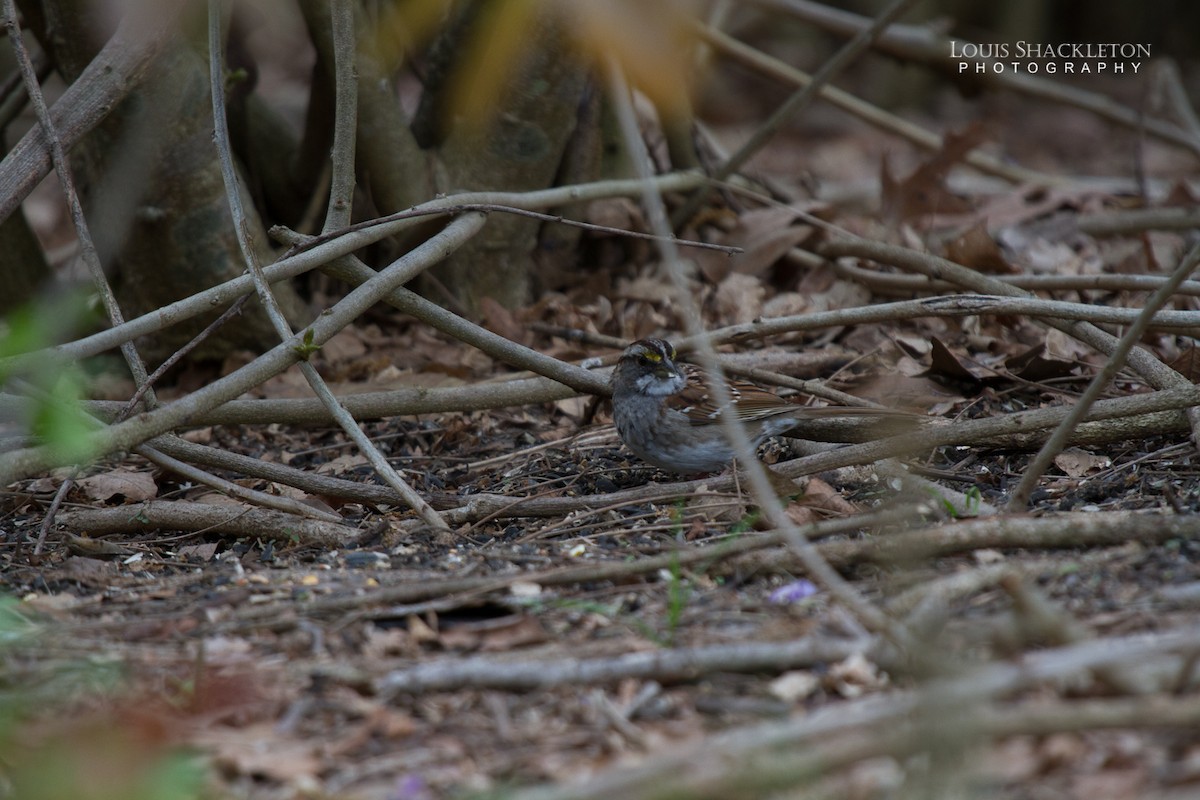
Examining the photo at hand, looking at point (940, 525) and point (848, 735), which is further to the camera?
point (940, 525)

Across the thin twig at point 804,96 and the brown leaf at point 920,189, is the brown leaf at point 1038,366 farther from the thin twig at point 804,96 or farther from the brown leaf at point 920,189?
the brown leaf at point 920,189

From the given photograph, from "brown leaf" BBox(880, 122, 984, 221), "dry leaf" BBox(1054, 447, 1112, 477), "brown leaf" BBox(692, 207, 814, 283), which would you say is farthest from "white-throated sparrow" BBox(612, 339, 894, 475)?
"brown leaf" BBox(880, 122, 984, 221)

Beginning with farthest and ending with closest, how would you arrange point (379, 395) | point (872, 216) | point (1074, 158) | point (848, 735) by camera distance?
point (1074, 158)
point (872, 216)
point (379, 395)
point (848, 735)

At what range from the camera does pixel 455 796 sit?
2.37 metres

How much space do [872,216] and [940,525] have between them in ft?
13.9

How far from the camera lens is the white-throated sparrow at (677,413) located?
453 centimetres

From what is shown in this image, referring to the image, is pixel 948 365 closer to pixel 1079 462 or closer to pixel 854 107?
pixel 1079 462

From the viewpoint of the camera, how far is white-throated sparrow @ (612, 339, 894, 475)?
178 inches

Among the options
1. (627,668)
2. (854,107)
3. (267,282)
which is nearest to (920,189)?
(854,107)

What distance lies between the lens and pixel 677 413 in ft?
15.0

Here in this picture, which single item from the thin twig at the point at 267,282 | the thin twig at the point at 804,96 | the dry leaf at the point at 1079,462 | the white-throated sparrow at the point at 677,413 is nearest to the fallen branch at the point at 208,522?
the thin twig at the point at 267,282

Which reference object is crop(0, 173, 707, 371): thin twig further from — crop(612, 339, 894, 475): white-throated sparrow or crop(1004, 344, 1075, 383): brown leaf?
crop(1004, 344, 1075, 383): brown leaf

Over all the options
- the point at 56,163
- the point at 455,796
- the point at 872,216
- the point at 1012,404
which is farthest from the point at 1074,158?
the point at 455,796

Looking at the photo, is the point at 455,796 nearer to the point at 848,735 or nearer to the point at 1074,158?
the point at 848,735
